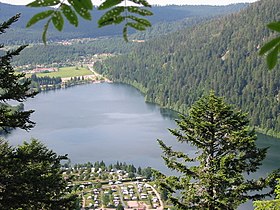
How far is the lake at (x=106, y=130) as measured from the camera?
139 feet

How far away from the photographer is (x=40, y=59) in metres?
132

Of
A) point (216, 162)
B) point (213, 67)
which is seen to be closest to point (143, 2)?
point (216, 162)

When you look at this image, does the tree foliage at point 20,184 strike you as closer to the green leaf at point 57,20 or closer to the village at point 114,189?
the green leaf at point 57,20

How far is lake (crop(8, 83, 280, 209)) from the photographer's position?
139 ft

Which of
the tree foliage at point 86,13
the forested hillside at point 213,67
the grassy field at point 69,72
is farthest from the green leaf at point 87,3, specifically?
the grassy field at point 69,72

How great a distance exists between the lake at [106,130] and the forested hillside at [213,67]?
25.4 ft

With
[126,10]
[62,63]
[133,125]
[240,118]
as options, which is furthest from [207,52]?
[126,10]

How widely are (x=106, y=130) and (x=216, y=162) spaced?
150 feet

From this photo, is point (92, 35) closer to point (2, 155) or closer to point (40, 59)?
point (40, 59)

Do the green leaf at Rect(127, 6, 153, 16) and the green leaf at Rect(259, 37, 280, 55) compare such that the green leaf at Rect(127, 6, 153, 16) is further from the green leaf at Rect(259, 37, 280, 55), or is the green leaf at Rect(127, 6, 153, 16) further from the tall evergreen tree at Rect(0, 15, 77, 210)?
the tall evergreen tree at Rect(0, 15, 77, 210)

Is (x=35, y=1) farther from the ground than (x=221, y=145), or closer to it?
farther from the ground

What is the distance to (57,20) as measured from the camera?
79 cm

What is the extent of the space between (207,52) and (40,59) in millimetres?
61911

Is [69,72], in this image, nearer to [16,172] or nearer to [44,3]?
[16,172]
